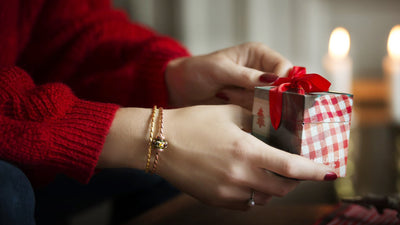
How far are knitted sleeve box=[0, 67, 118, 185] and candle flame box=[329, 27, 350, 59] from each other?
0.80 metres

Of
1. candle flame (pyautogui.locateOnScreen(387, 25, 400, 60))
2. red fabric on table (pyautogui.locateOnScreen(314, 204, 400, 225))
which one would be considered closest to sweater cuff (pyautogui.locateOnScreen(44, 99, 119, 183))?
red fabric on table (pyautogui.locateOnScreen(314, 204, 400, 225))

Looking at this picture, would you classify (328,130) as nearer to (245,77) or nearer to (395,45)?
(245,77)

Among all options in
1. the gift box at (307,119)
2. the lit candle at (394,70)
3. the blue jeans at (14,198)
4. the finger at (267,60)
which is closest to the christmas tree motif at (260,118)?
the gift box at (307,119)

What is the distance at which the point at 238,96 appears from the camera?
26.4 inches

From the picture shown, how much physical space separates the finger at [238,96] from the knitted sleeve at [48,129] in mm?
266

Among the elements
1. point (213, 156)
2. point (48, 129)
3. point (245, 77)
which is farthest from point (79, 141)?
point (245, 77)

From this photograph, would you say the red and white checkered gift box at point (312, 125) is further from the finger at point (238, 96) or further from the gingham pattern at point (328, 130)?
the finger at point (238, 96)

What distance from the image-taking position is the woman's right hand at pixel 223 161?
47 cm

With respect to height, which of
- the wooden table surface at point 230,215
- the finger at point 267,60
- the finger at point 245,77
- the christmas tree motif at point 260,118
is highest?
the finger at point 267,60

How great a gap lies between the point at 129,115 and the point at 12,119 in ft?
0.57

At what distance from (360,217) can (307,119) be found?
199 millimetres

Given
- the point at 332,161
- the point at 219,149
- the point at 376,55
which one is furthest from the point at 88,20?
the point at 376,55

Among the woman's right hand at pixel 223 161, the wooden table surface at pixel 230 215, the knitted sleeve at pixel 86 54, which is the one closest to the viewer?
the woman's right hand at pixel 223 161

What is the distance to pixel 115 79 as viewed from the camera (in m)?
0.83
